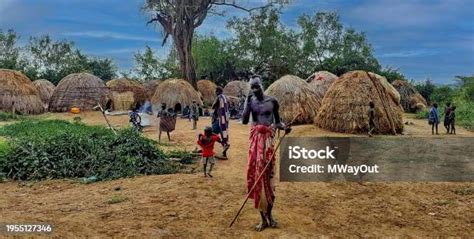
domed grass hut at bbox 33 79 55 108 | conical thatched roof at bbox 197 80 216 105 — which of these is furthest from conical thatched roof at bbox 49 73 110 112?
conical thatched roof at bbox 197 80 216 105

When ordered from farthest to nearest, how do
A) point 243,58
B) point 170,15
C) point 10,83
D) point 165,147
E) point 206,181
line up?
point 243,58 < point 170,15 < point 10,83 < point 165,147 < point 206,181

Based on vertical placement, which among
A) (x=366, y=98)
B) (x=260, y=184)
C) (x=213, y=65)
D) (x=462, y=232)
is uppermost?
(x=213, y=65)

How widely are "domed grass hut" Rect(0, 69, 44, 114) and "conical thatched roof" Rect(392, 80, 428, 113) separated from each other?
19413mm

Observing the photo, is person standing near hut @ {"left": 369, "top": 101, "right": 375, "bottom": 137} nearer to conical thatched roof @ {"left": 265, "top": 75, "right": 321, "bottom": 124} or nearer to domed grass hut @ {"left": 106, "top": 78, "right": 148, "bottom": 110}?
conical thatched roof @ {"left": 265, "top": 75, "right": 321, "bottom": 124}

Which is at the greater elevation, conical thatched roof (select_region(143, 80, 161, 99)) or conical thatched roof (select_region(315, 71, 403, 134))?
conical thatched roof (select_region(143, 80, 161, 99))

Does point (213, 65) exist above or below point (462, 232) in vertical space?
above

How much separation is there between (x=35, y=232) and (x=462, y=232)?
5.31 metres

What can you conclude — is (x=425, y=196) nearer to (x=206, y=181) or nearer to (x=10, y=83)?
(x=206, y=181)

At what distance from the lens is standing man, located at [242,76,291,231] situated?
6.24m

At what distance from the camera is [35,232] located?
19.2 ft

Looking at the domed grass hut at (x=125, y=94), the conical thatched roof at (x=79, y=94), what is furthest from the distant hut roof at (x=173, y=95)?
the conical thatched roof at (x=79, y=94)

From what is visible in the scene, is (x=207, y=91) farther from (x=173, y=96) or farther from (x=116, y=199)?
(x=116, y=199)

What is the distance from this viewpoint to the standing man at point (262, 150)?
20.5 ft

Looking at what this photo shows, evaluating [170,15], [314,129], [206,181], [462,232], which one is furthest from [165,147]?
[170,15]
